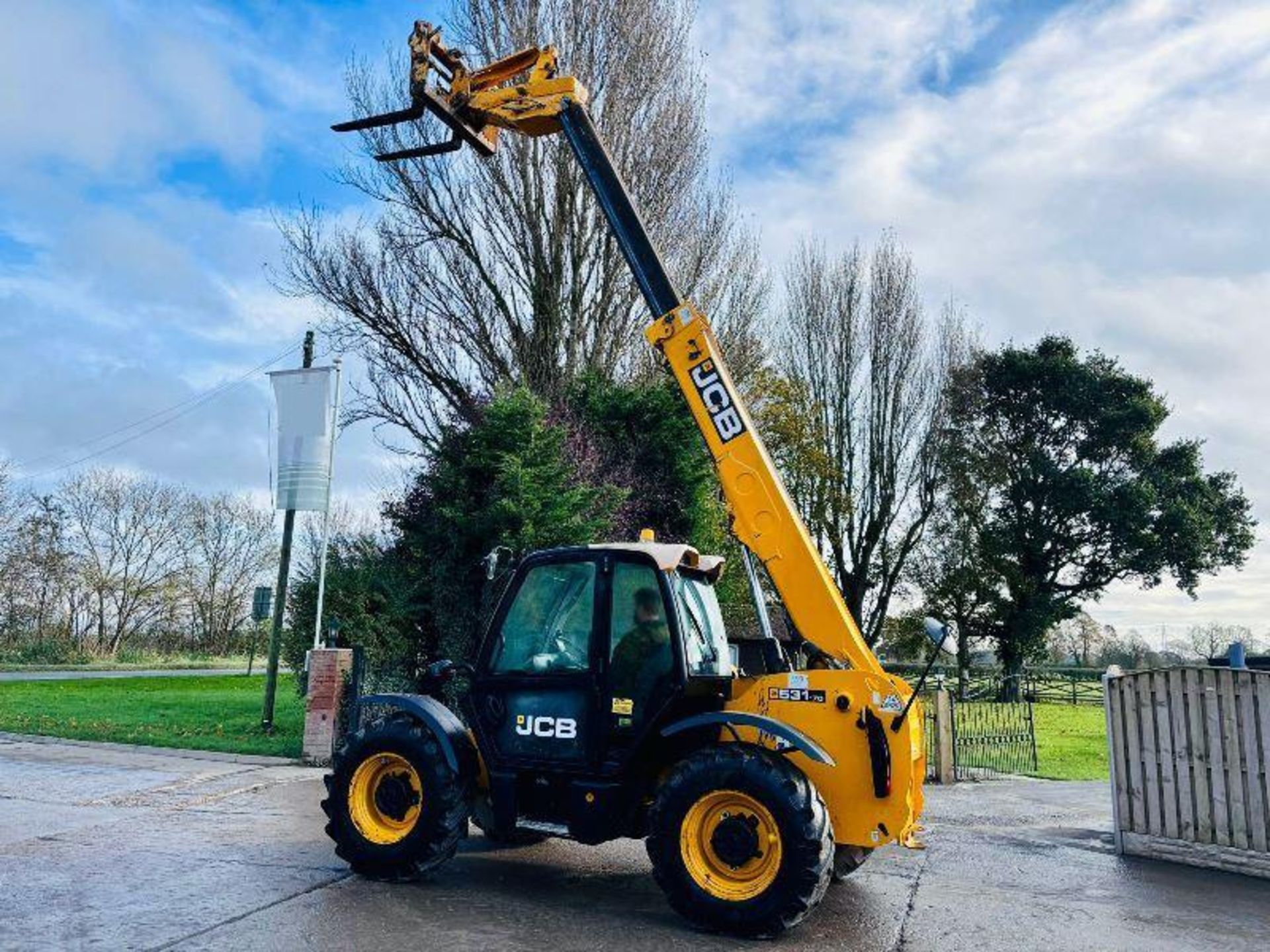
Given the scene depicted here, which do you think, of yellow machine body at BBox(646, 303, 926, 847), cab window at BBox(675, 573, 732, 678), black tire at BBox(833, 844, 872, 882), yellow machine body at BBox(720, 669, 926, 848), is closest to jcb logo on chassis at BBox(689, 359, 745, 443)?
yellow machine body at BBox(646, 303, 926, 847)

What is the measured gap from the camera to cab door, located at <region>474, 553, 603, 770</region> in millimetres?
5996

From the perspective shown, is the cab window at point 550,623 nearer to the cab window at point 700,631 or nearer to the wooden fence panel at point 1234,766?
the cab window at point 700,631

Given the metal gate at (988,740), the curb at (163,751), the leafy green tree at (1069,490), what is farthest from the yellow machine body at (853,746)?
the leafy green tree at (1069,490)

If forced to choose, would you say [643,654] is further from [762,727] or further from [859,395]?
[859,395]

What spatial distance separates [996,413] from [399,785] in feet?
96.0

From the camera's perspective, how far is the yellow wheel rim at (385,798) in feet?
20.4

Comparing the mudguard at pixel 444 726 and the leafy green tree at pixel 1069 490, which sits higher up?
the leafy green tree at pixel 1069 490

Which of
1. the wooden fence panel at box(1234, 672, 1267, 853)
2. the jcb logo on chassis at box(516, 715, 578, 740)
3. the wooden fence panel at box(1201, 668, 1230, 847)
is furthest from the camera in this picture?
the wooden fence panel at box(1201, 668, 1230, 847)

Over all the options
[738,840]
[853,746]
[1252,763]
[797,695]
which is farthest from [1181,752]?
[738,840]

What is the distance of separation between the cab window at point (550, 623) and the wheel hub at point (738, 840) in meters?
1.23

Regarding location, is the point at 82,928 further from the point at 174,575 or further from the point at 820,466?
the point at 174,575

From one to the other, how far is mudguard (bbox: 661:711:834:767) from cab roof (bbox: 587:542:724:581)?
90 centimetres

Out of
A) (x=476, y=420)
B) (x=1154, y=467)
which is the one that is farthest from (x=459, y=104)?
(x=1154, y=467)

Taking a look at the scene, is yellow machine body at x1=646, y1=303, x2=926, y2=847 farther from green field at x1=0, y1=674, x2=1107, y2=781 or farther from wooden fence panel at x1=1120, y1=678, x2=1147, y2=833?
green field at x1=0, y1=674, x2=1107, y2=781
